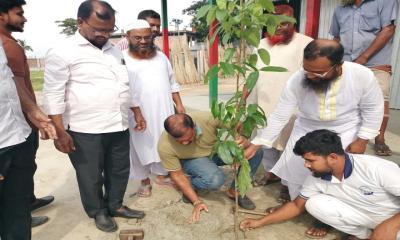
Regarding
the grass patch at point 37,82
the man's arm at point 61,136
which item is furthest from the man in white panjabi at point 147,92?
the grass patch at point 37,82

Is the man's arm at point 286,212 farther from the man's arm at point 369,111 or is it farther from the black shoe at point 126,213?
the black shoe at point 126,213

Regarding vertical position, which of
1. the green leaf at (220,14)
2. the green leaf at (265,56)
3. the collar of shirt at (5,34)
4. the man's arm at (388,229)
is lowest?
the man's arm at (388,229)

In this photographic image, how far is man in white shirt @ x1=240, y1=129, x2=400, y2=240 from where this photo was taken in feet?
6.21

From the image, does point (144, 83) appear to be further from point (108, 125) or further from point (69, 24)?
point (69, 24)

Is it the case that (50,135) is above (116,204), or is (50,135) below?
above

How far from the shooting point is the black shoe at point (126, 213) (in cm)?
265

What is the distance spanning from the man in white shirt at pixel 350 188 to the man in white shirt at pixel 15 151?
155 centimetres

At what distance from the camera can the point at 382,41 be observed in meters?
2.97

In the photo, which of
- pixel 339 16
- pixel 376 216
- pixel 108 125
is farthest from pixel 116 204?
pixel 339 16

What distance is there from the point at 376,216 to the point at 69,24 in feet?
128

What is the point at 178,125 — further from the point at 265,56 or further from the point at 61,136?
the point at 265,56

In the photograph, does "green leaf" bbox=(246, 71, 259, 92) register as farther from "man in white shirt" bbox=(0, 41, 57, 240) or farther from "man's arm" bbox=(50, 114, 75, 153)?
"man's arm" bbox=(50, 114, 75, 153)

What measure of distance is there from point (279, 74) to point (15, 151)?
2.11 m

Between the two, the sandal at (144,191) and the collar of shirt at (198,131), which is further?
the sandal at (144,191)
